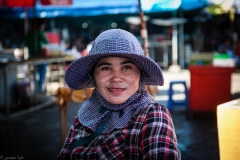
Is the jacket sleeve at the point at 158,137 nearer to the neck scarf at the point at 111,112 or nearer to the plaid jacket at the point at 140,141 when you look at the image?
the plaid jacket at the point at 140,141

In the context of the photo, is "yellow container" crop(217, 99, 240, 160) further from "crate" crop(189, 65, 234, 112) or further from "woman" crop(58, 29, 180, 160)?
"crate" crop(189, 65, 234, 112)

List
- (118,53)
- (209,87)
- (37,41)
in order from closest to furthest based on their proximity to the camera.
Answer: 1. (118,53)
2. (209,87)
3. (37,41)

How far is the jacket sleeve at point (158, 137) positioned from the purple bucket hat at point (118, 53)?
250 mm

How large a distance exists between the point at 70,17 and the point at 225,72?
8.77m

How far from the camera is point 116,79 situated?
5.59 ft

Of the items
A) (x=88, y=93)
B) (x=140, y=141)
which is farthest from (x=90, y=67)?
(x=88, y=93)

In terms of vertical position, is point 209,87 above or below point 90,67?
below

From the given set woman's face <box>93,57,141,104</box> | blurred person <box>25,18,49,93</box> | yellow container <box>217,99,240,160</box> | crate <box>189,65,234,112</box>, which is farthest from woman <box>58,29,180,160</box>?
blurred person <box>25,18,49,93</box>

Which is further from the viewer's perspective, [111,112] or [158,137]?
Answer: [111,112]

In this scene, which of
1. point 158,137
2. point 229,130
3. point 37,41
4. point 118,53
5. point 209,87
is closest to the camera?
point 158,137

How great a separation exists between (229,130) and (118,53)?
2.91 feet

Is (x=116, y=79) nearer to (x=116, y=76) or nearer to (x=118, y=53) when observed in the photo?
(x=116, y=76)

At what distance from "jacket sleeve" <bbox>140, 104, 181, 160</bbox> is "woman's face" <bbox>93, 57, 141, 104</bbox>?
0.57 feet

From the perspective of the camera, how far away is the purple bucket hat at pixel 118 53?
Result: 65.0 inches
